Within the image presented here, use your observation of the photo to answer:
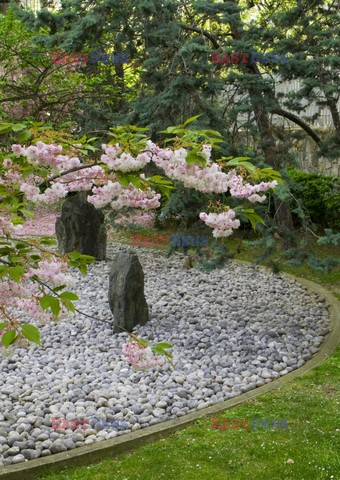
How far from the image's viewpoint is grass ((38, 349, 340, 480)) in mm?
3324

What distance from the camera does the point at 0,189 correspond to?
2541 millimetres

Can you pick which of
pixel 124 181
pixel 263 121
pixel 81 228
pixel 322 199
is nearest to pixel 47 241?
pixel 124 181

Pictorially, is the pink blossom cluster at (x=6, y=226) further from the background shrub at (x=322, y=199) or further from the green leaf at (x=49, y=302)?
the background shrub at (x=322, y=199)

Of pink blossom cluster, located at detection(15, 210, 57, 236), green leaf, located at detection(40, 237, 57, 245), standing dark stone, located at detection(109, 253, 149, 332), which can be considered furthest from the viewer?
pink blossom cluster, located at detection(15, 210, 57, 236)

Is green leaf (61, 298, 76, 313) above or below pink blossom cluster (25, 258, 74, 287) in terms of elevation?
below

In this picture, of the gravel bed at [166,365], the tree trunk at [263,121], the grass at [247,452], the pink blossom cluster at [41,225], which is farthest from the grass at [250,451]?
the pink blossom cluster at [41,225]

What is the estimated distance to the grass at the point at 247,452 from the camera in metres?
3.32

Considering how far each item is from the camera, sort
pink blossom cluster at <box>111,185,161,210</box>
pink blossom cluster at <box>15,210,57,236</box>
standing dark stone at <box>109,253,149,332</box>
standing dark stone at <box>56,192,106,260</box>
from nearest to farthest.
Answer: pink blossom cluster at <box>111,185,161,210</box>
standing dark stone at <box>109,253,149,332</box>
standing dark stone at <box>56,192,106,260</box>
pink blossom cluster at <box>15,210,57,236</box>

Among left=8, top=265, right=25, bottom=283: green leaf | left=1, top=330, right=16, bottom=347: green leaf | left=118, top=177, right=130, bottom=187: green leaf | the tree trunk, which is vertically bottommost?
left=1, top=330, right=16, bottom=347: green leaf

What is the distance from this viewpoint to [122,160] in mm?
2611

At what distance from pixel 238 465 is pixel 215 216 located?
4.47 feet

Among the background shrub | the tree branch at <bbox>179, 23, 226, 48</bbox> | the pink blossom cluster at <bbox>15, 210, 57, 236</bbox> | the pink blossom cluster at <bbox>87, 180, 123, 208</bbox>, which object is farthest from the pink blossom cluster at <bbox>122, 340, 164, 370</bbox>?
the pink blossom cluster at <bbox>15, 210, 57, 236</bbox>

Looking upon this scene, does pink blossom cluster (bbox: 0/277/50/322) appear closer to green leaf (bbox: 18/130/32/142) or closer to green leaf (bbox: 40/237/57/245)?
green leaf (bbox: 40/237/57/245)

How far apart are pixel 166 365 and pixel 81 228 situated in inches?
162
